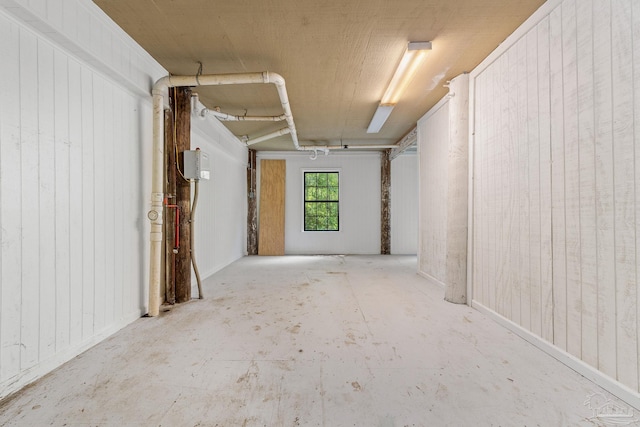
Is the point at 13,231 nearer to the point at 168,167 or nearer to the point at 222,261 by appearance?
the point at 168,167

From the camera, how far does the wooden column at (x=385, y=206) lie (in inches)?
269

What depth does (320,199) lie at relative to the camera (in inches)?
274

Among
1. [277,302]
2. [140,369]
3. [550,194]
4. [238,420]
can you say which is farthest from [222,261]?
[550,194]

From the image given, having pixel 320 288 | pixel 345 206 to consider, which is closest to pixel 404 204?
pixel 345 206

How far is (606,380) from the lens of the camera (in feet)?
5.00

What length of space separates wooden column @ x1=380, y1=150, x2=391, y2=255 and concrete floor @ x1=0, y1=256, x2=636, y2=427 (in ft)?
13.2

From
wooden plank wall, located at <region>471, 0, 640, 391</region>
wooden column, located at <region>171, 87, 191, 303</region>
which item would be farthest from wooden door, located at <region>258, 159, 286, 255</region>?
wooden plank wall, located at <region>471, 0, 640, 391</region>

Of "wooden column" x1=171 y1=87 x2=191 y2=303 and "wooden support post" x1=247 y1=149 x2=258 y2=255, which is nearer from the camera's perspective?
"wooden column" x1=171 y1=87 x2=191 y2=303

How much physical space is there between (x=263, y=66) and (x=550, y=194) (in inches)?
111

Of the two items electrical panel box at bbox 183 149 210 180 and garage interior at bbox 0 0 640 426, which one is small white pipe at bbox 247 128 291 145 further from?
electrical panel box at bbox 183 149 210 180

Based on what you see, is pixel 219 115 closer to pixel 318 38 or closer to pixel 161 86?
pixel 161 86

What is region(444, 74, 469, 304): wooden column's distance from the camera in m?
2.99

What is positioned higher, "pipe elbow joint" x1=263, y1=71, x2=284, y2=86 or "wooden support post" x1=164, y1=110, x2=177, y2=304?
"pipe elbow joint" x1=263, y1=71, x2=284, y2=86

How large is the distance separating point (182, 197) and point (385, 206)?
5007 millimetres
